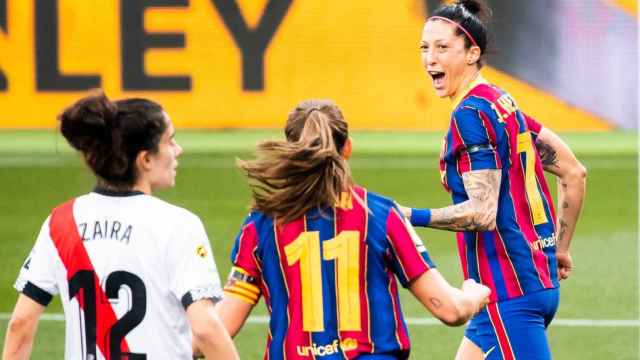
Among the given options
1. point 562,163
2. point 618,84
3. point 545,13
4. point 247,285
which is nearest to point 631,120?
point 618,84

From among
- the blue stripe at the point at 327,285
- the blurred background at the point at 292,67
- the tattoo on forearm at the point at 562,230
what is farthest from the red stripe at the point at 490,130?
the blurred background at the point at 292,67

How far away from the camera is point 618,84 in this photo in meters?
19.6

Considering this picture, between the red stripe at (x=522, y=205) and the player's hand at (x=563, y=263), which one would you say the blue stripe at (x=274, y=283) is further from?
the player's hand at (x=563, y=263)

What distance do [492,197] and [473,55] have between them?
2.06 feet

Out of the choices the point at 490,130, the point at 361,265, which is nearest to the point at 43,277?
the point at 361,265

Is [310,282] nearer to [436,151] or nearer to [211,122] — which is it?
[436,151]

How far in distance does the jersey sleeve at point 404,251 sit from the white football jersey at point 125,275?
0.60 meters

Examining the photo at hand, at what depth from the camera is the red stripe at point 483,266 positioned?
18.6 feet

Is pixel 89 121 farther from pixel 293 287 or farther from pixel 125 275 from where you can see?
pixel 293 287

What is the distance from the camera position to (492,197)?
5.52 metres

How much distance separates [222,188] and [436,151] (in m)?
3.77

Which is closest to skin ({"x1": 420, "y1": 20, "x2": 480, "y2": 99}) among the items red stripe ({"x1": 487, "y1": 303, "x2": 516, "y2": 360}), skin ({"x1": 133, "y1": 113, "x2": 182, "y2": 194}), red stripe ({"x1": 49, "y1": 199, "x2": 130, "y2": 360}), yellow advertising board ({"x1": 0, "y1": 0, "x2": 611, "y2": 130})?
red stripe ({"x1": 487, "y1": 303, "x2": 516, "y2": 360})

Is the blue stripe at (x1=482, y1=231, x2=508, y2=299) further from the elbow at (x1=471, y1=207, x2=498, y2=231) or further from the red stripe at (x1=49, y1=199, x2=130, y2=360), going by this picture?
the red stripe at (x1=49, y1=199, x2=130, y2=360)

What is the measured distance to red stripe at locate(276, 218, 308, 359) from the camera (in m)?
4.59
